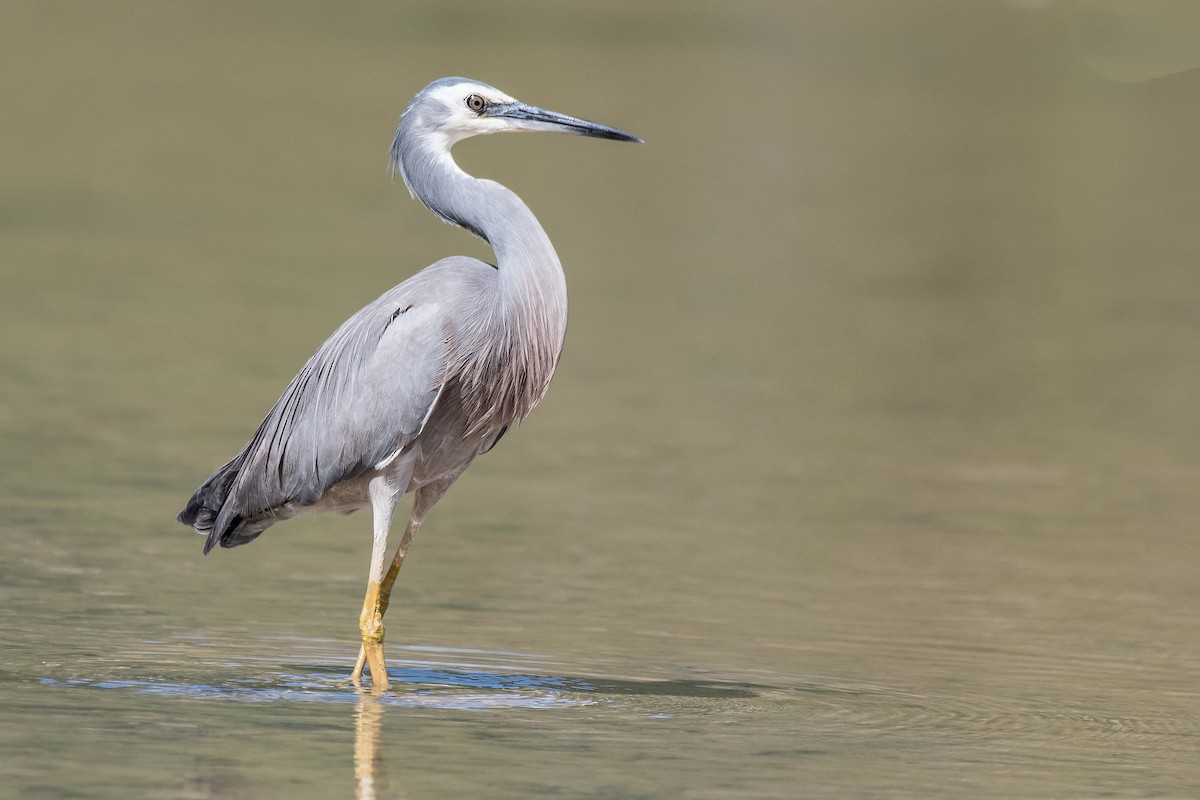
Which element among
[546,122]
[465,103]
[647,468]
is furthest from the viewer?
[647,468]

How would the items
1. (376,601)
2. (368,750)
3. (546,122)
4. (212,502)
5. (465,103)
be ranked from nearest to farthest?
(368,750)
(376,601)
(546,122)
(465,103)
(212,502)

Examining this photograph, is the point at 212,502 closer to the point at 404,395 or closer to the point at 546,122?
the point at 404,395

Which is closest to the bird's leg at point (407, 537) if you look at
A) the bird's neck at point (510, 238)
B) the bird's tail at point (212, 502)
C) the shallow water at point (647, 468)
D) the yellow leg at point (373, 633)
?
the yellow leg at point (373, 633)

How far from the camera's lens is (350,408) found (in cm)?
764

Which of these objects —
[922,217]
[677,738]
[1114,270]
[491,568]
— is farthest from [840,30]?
[677,738]

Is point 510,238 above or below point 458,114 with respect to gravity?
below

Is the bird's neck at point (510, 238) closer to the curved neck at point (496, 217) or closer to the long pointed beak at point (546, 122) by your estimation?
the curved neck at point (496, 217)

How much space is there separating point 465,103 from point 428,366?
1.01 metres

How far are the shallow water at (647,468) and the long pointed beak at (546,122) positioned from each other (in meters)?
1.84

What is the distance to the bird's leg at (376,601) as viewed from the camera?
7363 mm

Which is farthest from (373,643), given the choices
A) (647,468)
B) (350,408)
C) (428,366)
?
(647,468)

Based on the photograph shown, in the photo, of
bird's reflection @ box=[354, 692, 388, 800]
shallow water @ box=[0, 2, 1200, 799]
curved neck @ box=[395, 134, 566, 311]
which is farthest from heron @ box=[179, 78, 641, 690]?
shallow water @ box=[0, 2, 1200, 799]

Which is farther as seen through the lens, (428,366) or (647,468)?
(647,468)

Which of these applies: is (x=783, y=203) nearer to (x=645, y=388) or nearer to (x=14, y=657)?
(x=645, y=388)
